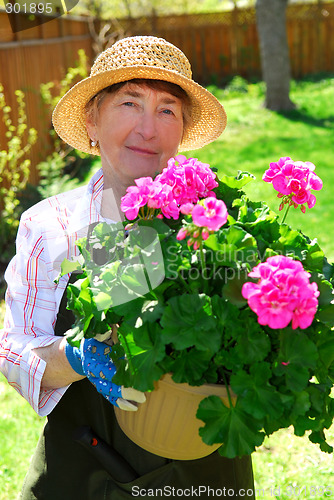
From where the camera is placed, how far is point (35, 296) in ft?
5.74

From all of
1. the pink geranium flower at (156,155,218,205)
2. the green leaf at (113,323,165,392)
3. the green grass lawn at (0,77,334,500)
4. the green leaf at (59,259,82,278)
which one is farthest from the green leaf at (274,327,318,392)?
the green grass lawn at (0,77,334,500)

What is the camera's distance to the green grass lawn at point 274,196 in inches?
113

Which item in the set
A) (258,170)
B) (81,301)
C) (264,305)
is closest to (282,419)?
(264,305)

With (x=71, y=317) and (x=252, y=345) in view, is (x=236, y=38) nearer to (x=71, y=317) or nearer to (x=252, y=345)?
(x=71, y=317)

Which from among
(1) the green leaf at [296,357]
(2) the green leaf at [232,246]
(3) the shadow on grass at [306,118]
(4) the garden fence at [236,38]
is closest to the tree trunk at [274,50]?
(3) the shadow on grass at [306,118]

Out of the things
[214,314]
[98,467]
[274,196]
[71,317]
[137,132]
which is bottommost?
[274,196]

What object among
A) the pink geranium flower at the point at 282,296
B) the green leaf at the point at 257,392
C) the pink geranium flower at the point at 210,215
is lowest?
the green leaf at the point at 257,392

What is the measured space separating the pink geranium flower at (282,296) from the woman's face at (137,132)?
795mm

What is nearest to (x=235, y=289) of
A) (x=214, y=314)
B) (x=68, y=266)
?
(x=214, y=314)

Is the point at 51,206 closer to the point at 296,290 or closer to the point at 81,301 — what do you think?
the point at 81,301

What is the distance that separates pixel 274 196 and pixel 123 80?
4.88 m

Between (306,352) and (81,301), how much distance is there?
501mm

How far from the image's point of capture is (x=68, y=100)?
2.02 meters

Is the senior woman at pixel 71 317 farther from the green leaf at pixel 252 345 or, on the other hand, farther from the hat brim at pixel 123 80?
the green leaf at pixel 252 345
